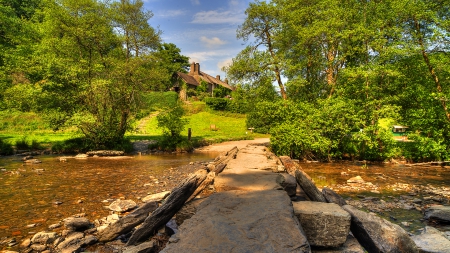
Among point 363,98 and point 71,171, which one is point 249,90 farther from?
point 71,171

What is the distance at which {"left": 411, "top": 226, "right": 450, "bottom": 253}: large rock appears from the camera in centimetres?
420

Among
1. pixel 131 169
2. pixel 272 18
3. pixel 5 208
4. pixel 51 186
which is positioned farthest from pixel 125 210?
pixel 272 18

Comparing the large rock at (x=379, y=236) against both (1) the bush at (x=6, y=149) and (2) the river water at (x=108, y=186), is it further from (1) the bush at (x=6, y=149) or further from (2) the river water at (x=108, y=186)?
(1) the bush at (x=6, y=149)

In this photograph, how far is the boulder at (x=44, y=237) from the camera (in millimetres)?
4762

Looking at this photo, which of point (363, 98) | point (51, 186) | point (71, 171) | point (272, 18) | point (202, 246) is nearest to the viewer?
point (202, 246)

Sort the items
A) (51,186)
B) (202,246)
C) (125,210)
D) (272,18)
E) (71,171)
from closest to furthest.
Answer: (202,246), (125,210), (51,186), (71,171), (272,18)

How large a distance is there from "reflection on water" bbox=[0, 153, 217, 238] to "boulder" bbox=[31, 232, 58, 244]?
0.57 meters

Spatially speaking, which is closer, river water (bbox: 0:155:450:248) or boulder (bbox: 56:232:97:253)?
boulder (bbox: 56:232:97:253)

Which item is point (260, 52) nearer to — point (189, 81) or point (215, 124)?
point (215, 124)

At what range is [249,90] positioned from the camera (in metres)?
19.7

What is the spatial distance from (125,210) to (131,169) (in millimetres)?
6717

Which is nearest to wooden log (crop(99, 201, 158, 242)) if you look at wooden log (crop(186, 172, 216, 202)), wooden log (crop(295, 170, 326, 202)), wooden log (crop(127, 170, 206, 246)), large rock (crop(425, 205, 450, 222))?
wooden log (crop(127, 170, 206, 246))

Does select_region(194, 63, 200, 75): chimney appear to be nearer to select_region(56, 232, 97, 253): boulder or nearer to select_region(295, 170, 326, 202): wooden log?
select_region(295, 170, 326, 202): wooden log

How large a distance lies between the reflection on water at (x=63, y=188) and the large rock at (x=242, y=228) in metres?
4.04
